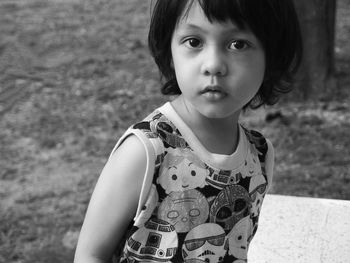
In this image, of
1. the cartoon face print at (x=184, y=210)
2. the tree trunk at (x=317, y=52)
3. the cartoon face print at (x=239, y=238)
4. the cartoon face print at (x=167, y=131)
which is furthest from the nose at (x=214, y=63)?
the tree trunk at (x=317, y=52)

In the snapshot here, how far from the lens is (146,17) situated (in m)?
7.07

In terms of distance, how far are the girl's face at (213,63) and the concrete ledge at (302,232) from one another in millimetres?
1170

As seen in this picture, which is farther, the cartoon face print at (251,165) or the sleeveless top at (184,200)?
the cartoon face print at (251,165)

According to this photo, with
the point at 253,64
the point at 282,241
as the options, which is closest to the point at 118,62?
the point at 282,241

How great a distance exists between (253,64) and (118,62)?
14.2ft

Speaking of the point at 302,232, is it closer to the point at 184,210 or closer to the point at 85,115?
the point at 184,210

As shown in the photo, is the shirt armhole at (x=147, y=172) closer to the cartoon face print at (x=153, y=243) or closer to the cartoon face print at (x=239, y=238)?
the cartoon face print at (x=153, y=243)

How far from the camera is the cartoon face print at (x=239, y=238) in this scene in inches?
66.5

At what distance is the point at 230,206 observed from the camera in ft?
5.42

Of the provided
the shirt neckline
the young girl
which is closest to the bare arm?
the young girl

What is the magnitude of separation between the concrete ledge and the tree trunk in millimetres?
2083

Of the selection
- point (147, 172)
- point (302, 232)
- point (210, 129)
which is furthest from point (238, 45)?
point (302, 232)

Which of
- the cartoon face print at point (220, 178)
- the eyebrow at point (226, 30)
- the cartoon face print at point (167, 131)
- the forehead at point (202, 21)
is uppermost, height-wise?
the forehead at point (202, 21)

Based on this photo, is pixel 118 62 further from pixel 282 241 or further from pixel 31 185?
pixel 282 241
